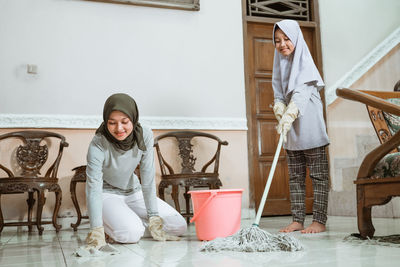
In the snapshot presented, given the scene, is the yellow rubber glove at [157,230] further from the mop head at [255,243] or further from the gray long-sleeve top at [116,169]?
the mop head at [255,243]

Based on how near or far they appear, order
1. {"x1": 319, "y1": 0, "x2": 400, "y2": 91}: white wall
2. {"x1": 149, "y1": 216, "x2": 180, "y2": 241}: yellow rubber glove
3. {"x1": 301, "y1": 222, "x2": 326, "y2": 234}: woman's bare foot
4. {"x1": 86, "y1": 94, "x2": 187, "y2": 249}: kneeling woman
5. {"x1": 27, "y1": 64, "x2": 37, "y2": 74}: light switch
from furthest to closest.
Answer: {"x1": 319, "y1": 0, "x2": 400, "y2": 91}: white wall → {"x1": 27, "y1": 64, "x2": 37, "y2": 74}: light switch → {"x1": 301, "y1": 222, "x2": 326, "y2": 234}: woman's bare foot → {"x1": 149, "y1": 216, "x2": 180, "y2": 241}: yellow rubber glove → {"x1": 86, "y1": 94, "x2": 187, "y2": 249}: kneeling woman

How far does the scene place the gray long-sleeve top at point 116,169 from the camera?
6.62 ft

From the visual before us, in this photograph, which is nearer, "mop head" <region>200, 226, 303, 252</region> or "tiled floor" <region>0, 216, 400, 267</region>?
"tiled floor" <region>0, 216, 400, 267</region>

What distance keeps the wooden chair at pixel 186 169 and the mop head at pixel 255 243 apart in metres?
1.48

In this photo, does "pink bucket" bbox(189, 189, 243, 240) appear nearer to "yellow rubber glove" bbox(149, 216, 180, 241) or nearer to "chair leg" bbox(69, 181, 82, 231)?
"yellow rubber glove" bbox(149, 216, 180, 241)

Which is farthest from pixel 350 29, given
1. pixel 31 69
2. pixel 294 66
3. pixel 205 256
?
pixel 205 256

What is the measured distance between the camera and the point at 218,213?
2.10m

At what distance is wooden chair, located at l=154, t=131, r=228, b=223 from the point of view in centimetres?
331

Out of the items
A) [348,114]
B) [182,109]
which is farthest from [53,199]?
[348,114]

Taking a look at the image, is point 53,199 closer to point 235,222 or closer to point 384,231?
point 235,222

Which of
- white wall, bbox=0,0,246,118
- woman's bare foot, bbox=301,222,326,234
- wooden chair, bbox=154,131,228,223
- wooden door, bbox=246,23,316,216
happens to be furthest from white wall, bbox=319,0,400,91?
woman's bare foot, bbox=301,222,326,234

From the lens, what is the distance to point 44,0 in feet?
11.9

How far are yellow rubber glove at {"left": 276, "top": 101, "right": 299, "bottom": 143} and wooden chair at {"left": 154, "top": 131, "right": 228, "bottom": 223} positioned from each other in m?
1.14

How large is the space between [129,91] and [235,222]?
6.51 feet
